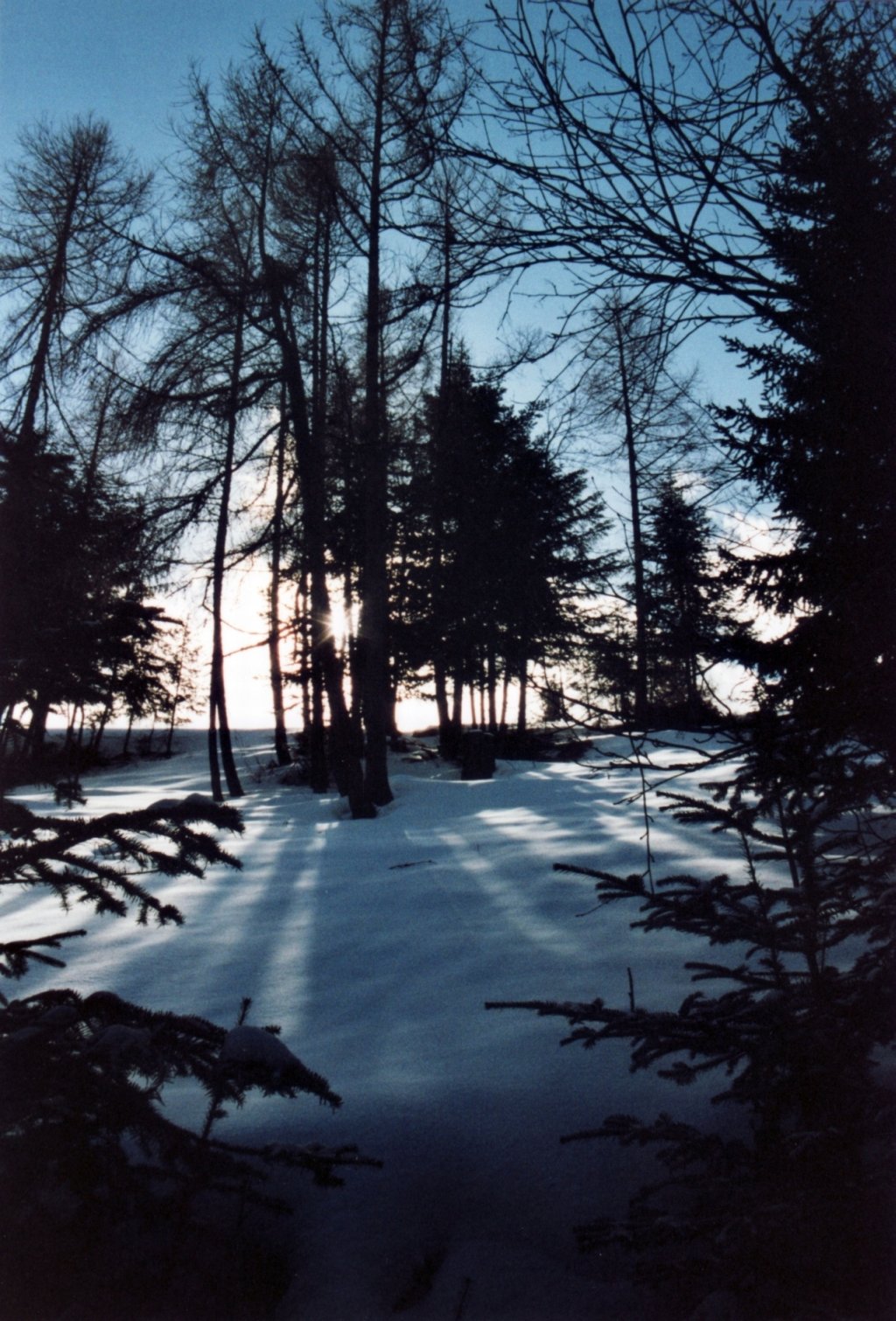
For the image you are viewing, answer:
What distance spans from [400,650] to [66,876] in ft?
75.9

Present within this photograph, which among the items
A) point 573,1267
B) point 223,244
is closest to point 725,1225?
point 573,1267

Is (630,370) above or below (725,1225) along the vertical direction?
above

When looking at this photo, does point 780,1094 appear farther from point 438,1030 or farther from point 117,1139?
point 117,1139

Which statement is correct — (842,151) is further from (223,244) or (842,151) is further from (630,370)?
(223,244)

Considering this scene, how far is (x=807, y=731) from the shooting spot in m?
2.86

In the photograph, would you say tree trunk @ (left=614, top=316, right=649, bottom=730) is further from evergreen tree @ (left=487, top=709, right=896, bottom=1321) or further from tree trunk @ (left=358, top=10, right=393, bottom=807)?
tree trunk @ (left=358, top=10, right=393, bottom=807)

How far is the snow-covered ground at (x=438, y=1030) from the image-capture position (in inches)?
84.1

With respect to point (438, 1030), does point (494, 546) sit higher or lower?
higher

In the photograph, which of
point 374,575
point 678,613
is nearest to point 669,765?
point 678,613

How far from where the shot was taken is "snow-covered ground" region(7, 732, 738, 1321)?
214 cm

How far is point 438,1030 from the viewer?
3.07 m

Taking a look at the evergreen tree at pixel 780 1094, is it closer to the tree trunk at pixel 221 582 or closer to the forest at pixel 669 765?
the forest at pixel 669 765

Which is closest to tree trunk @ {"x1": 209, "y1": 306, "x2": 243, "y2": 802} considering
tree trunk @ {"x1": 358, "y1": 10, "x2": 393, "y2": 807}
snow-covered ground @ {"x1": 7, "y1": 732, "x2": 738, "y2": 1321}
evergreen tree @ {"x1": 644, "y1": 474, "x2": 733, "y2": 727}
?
tree trunk @ {"x1": 358, "y1": 10, "x2": 393, "y2": 807}

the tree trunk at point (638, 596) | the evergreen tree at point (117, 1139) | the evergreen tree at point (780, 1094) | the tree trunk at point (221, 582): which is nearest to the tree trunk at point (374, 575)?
the tree trunk at point (221, 582)
